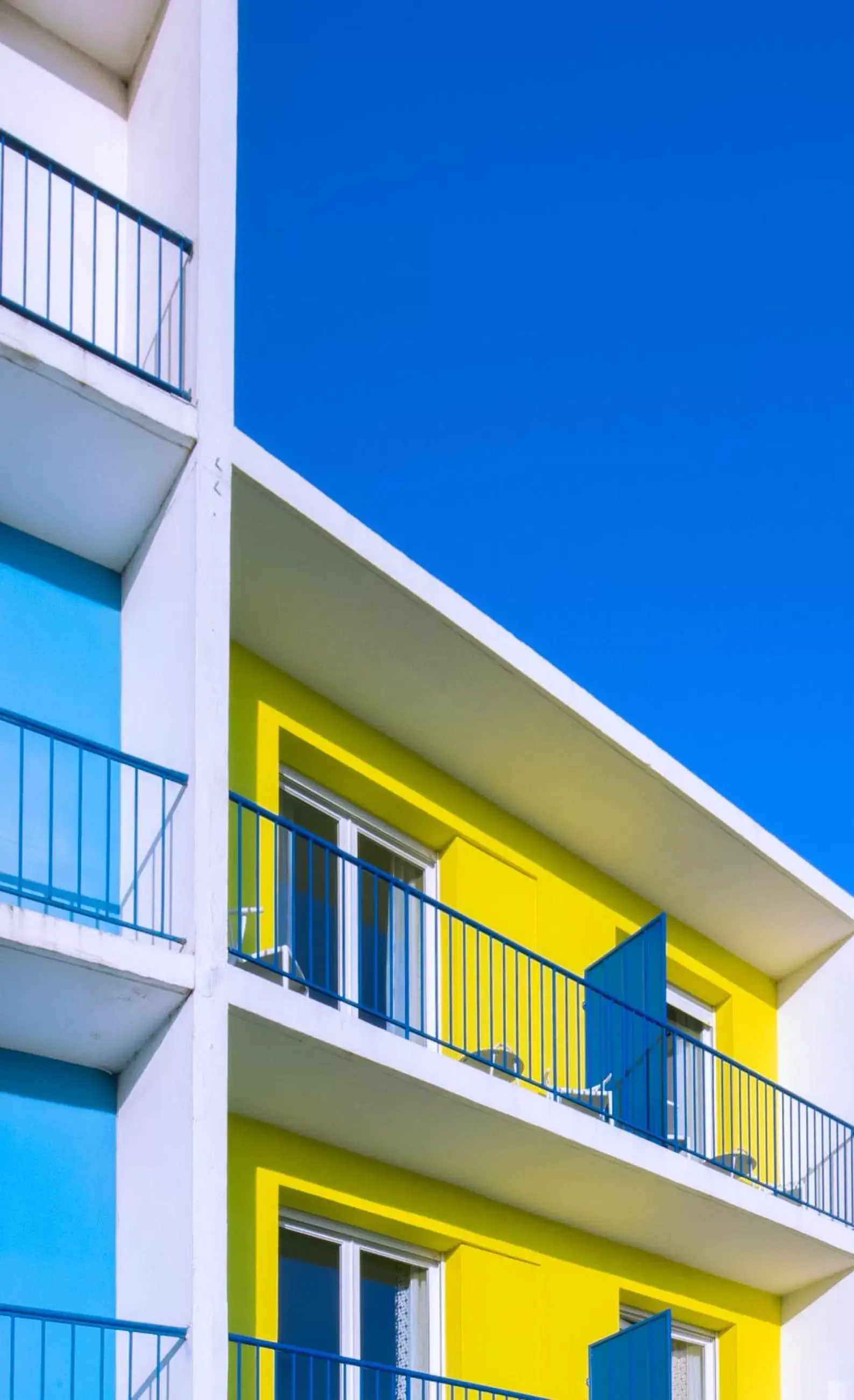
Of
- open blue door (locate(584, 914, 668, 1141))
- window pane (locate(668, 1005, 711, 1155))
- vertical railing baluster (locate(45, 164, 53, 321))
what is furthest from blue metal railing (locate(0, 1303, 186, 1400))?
window pane (locate(668, 1005, 711, 1155))

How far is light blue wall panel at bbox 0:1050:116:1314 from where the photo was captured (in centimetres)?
1201

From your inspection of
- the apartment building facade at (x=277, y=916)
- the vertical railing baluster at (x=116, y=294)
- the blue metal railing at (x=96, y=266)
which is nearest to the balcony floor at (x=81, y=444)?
the apartment building facade at (x=277, y=916)

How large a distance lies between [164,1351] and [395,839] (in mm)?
6130

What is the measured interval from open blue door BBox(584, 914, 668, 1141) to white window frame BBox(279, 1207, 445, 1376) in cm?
224

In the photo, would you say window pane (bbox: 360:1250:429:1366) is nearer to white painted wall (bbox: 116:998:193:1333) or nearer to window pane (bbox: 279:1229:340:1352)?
window pane (bbox: 279:1229:340:1352)

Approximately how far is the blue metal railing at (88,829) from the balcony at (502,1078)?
0.56m

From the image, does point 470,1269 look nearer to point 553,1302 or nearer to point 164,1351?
point 553,1302

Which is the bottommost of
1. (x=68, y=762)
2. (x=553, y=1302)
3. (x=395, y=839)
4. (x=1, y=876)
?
(x=553, y=1302)

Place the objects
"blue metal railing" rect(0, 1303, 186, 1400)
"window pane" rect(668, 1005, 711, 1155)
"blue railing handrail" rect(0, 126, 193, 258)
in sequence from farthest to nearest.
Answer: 1. "window pane" rect(668, 1005, 711, 1155)
2. "blue railing handrail" rect(0, 126, 193, 258)
3. "blue metal railing" rect(0, 1303, 186, 1400)

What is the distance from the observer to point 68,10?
14.9 meters

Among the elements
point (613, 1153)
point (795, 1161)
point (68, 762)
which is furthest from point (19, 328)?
point (795, 1161)

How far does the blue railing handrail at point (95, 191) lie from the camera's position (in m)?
13.2

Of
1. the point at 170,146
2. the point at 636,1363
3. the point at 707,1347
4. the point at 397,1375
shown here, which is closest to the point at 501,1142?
the point at 397,1375

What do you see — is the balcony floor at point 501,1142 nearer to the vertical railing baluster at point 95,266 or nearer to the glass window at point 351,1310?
the glass window at point 351,1310
